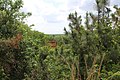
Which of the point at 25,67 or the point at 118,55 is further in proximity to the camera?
the point at 25,67

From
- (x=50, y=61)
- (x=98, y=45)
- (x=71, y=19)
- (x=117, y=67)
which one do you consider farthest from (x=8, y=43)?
(x=117, y=67)

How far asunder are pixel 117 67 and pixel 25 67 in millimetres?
4141

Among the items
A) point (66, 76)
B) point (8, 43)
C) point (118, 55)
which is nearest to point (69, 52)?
point (66, 76)

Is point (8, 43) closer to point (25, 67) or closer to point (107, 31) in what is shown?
point (25, 67)

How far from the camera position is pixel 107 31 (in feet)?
35.3

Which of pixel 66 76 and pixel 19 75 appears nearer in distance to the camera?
pixel 66 76

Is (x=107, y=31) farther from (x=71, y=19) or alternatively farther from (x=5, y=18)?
(x=5, y=18)

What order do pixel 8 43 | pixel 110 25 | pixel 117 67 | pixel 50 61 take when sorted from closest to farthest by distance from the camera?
pixel 117 67 < pixel 110 25 < pixel 50 61 < pixel 8 43

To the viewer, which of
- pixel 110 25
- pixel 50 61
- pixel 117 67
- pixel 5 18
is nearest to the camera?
pixel 117 67

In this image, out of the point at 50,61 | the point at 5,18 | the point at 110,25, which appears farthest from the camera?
the point at 5,18

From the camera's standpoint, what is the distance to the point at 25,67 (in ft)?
42.8

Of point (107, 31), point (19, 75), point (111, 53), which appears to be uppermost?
point (107, 31)

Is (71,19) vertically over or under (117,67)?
over

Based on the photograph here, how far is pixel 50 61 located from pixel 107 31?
2.27 meters
